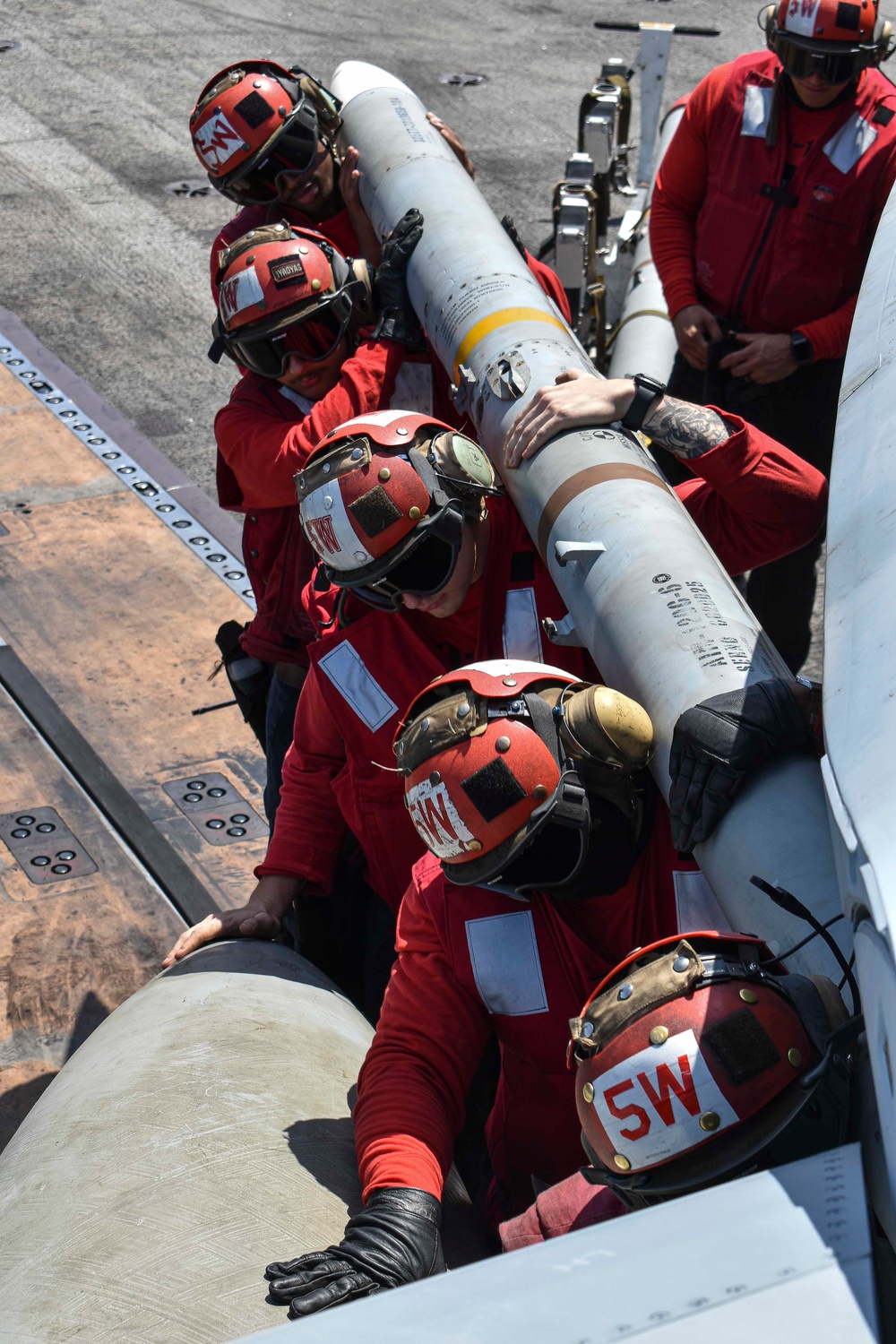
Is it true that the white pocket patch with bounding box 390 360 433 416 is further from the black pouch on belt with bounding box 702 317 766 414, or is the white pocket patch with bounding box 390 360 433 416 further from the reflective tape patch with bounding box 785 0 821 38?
the reflective tape patch with bounding box 785 0 821 38

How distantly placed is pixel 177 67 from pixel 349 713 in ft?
34.7

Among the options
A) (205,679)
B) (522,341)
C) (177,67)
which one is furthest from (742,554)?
(177,67)

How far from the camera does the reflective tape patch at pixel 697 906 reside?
8.41 feet

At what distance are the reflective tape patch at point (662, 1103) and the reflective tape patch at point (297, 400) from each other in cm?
252

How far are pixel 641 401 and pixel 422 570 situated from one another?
69 cm

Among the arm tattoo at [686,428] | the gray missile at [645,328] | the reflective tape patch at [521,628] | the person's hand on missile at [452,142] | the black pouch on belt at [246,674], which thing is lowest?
the black pouch on belt at [246,674]

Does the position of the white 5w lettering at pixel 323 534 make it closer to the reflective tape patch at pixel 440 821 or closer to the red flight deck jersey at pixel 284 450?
the red flight deck jersey at pixel 284 450

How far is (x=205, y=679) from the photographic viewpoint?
515cm

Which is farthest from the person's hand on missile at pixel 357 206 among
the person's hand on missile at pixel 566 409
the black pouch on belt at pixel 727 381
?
the person's hand on missile at pixel 566 409

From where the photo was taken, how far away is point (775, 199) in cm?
431

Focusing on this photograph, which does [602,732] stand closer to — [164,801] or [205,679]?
[164,801]

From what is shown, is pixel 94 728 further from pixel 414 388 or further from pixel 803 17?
pixel 803 17

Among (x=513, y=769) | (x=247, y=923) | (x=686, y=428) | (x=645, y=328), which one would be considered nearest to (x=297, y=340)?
(x=686, y=428)

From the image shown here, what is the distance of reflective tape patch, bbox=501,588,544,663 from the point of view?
313 cm
